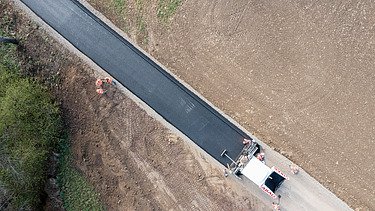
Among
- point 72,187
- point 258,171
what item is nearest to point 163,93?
point 258,171

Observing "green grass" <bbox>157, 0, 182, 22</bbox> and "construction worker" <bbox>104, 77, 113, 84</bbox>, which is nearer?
"green grass" <bbox>157, 0, 182, 22</bbox>

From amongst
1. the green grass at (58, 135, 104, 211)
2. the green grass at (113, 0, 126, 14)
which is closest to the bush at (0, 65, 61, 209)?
the green grass at (58, 135, 104, 211)

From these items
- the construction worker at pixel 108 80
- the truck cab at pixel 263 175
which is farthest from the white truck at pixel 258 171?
the construction worker at pixel 108 80

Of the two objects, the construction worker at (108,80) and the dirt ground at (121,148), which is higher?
the construction worker at (108,80)

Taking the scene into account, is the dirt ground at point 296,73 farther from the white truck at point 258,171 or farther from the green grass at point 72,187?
the green grass at point 72,187

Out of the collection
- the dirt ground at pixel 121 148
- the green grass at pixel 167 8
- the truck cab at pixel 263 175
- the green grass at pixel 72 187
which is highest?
the green grass at pixel 167 8

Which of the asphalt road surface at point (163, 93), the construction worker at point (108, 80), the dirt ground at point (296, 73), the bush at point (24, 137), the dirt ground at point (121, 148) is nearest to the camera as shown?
the dirt ground at point (296, 73)

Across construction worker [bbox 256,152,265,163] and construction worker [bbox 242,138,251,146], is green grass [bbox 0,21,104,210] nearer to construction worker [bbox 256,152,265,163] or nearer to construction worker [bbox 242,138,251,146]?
construction worker [bbox 242,138,251,146]
